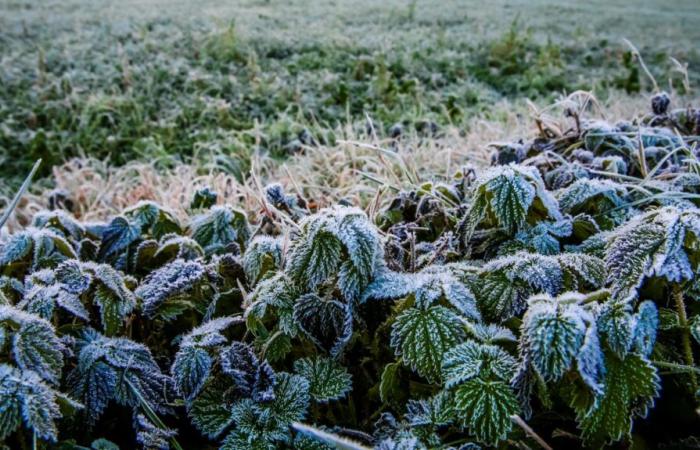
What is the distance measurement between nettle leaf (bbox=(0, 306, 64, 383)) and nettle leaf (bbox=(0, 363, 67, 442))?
0.04 metres

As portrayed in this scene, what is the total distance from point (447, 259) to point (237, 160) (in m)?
2.17

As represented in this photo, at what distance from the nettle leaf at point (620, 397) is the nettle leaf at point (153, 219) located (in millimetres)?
1140

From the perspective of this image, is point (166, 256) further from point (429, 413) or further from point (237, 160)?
point (237, 160)

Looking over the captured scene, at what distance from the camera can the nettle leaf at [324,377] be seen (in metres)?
0.99

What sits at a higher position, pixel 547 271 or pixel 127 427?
pixel 547 271

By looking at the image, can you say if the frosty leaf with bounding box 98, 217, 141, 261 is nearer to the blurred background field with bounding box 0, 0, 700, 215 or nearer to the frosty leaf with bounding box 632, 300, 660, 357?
the blurred background field with bounding box 0, 0, 700, 215

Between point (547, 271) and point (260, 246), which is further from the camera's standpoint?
point (260, 246)

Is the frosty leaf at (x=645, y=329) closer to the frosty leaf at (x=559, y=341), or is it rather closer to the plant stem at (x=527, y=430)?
the frosty leaf at (x=559, y=341)

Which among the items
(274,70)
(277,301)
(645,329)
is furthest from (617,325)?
(274,70)

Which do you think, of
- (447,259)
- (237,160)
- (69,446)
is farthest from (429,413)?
(237,160)

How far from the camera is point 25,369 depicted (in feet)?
2.95

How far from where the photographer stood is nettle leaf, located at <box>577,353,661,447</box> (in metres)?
0.80

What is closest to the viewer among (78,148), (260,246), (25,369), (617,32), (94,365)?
(25,369)

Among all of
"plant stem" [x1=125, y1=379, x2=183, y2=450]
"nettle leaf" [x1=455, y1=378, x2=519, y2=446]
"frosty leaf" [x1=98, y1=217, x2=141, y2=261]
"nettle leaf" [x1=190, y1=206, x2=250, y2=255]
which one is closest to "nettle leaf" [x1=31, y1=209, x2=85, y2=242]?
"frosty leaf" [x1=98, y1=217, x2=141, y2=261]
